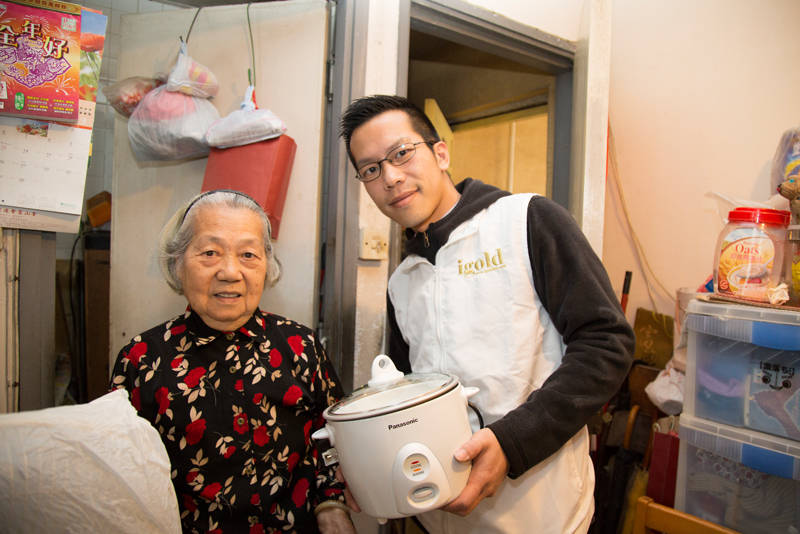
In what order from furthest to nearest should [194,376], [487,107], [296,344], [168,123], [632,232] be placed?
[487,107] → [632,232] → [168,123] → [296,344] → [194,376]

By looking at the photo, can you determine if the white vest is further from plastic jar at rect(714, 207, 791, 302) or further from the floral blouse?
plastic jar at rect(714, 207, 791, 302)

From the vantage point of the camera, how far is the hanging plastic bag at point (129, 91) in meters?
1.28

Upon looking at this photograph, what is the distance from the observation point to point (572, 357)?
2.48 ft

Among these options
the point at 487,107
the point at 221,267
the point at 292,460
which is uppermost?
the point at 487,107

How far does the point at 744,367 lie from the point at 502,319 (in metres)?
0.74

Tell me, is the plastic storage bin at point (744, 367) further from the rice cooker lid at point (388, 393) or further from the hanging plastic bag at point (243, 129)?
the hanging plastic bag at point (243, 129)

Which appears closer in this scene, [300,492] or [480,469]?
[480,469]

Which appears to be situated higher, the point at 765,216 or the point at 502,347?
the point at 765,216

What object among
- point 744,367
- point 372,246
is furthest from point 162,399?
point 744,367

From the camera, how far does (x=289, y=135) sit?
1.48m

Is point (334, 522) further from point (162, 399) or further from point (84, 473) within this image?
point (84, 473)

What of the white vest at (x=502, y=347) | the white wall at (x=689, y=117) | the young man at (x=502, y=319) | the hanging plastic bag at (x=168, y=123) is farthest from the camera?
the white wall at (x=689, y=117)

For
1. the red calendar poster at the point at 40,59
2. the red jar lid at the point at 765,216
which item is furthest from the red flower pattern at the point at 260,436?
the red jar lid at the point at 765,216

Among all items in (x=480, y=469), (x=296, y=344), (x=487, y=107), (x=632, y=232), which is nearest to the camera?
(x=480, y=469)
